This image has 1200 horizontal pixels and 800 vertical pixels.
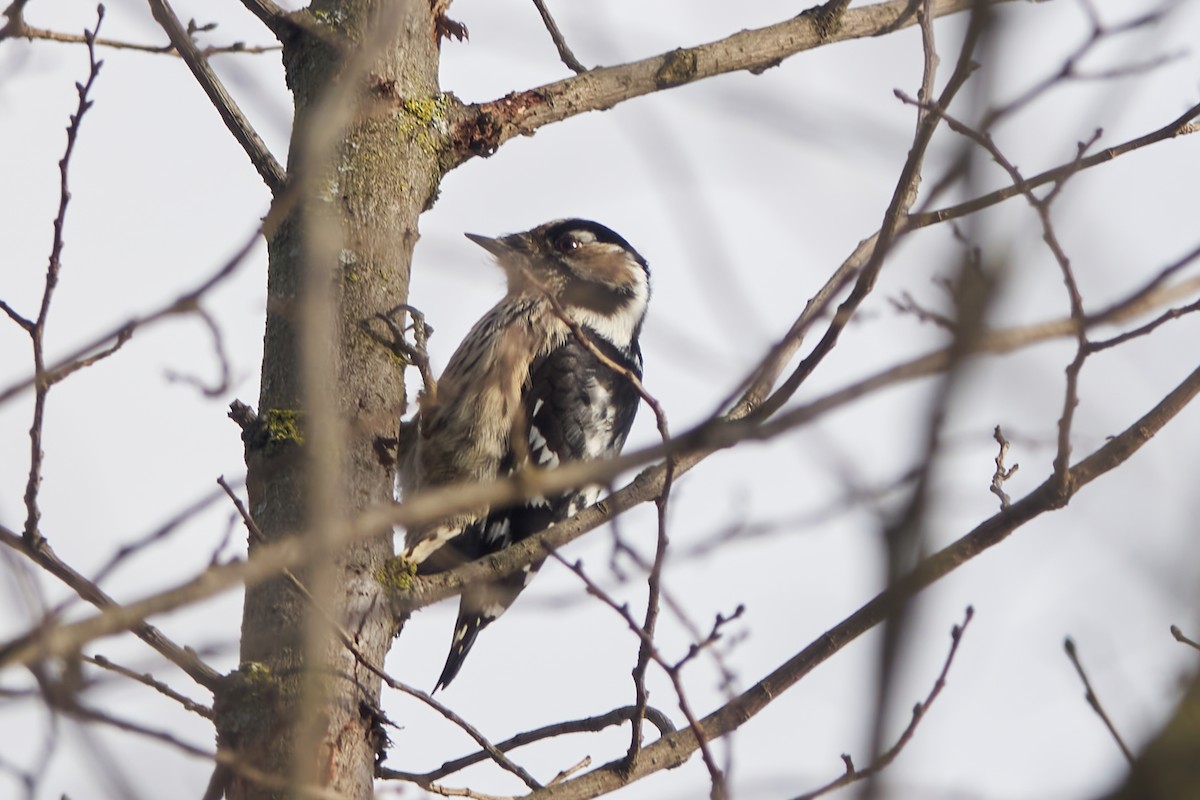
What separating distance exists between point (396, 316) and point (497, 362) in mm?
2054

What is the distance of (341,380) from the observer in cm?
328

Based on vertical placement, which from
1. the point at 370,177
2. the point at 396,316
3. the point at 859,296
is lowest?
the point at 859,296

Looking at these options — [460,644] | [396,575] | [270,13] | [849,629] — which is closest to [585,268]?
[460,644]

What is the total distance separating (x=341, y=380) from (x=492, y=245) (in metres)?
3.07

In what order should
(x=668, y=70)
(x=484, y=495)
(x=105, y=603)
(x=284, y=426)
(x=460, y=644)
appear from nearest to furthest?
(x=484, y=495), (x=105, y=603), (x=284, y=426), (x=668, y=70), (x=460, y=644)

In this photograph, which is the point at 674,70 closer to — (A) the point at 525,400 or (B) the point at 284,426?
(B) the point at 284,426

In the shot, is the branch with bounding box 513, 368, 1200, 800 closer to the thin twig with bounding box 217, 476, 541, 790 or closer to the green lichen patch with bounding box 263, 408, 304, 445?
the thin twig with bounding box 217, 476, 541, 790

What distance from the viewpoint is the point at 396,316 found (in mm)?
3387

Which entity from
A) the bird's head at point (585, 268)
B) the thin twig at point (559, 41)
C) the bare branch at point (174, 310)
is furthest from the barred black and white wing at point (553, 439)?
the bare branch at point (174, 310)

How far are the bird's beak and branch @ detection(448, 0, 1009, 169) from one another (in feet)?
7.55

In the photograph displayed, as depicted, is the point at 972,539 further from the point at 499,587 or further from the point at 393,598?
the point at 499,587

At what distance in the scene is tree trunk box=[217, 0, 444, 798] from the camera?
281cm

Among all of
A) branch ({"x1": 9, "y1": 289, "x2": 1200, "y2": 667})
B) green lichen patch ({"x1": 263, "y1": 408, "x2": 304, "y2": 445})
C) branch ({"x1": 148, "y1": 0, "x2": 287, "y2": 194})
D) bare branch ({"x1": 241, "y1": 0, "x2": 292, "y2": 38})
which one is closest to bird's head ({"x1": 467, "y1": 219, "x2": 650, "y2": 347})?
bare branch ({"x1": 241, "y1": 0, "x2": 292, "y2": 38})

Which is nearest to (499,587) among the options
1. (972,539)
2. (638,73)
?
(638,73)
